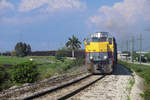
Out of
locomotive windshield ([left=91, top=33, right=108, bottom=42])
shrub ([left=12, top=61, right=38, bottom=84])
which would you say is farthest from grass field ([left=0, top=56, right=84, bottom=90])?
locomotive windshield ([left=91, top=33, right=108, bottom=42])

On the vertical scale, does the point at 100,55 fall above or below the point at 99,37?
below

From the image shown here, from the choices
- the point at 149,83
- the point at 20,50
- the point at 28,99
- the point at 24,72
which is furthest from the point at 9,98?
the point at 20,50

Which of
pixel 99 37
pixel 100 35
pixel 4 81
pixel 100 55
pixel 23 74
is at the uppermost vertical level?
pixel 100 35

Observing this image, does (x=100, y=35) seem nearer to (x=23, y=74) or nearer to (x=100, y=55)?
(x=100, y=55)

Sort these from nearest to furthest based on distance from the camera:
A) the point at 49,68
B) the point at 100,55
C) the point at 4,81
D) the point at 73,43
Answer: the point at 4,81 → the point at 100,55 → the point at 49,68 → the point at 73,43

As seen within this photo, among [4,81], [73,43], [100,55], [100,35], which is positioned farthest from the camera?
[73,43]

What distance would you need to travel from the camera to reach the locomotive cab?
19484mm

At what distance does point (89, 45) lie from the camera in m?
20.0

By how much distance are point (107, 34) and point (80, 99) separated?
Answer: 12.6 metres

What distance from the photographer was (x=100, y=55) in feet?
64.4

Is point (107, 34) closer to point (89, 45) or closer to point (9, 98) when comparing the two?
point (89, 45)

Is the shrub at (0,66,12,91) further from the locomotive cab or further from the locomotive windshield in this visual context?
the locomotive windshield

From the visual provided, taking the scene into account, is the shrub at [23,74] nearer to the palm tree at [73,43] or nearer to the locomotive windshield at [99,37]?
the locomotive windshield at [99,37]

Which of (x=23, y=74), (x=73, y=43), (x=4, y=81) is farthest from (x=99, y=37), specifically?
(x=73, y=43)
